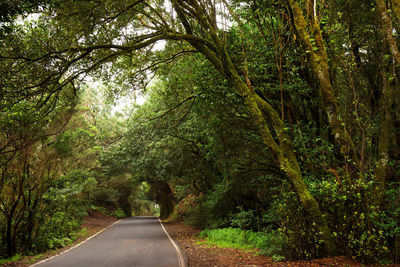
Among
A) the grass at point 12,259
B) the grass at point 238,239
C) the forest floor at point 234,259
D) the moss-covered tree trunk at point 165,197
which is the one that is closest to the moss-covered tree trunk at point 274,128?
the forest floor at point 234,259

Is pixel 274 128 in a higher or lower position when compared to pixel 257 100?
lower

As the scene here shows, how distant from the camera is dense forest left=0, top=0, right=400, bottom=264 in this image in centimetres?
621

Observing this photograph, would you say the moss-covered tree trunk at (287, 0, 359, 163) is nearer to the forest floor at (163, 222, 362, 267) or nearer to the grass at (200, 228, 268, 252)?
the forest floor at (163, 222, 362, 267)

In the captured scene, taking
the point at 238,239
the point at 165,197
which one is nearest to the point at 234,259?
the point at 238,239

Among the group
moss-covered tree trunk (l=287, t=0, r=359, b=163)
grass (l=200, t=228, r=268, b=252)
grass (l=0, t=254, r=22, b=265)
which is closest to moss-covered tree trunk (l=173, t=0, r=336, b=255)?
moss-covered tree trunk (l=287, t=0, r=359, b=163)

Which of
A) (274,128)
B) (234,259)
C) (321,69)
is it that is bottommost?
(234,259)

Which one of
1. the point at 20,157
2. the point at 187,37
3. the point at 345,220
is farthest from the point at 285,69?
the point at 20,157

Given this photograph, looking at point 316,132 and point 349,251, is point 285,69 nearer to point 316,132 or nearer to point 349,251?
point 316,132

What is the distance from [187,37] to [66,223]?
1179 centimetres

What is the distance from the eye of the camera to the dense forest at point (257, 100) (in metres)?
6.21

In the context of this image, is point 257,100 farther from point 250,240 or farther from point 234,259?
point 250,240

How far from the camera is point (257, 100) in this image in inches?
295

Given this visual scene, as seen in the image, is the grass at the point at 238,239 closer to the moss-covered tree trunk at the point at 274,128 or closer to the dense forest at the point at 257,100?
the dense forest at the point at 257,100

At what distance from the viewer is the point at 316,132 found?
340 inches
